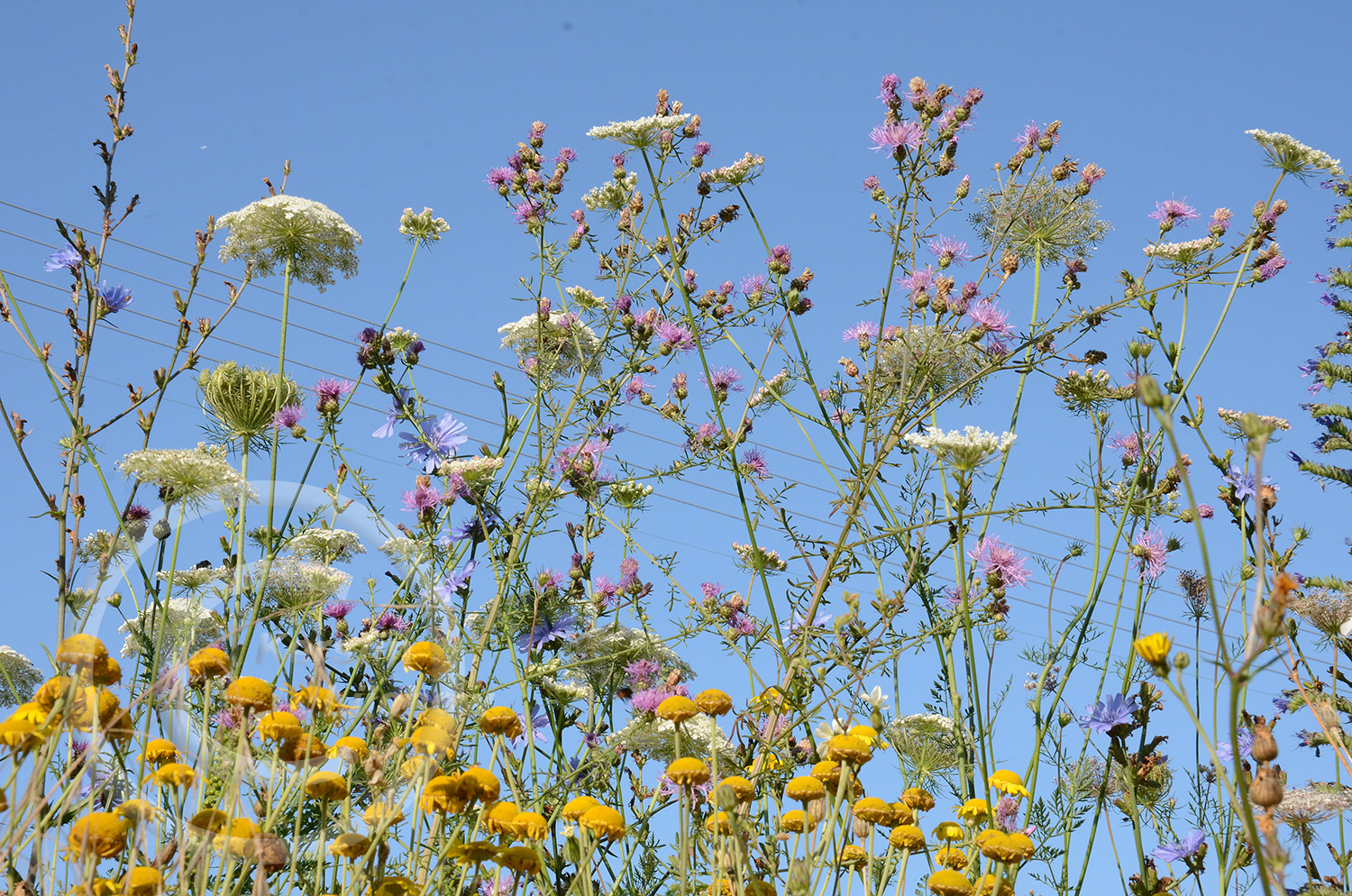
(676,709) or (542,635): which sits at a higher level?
(542,635)

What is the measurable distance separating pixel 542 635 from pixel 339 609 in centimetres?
69

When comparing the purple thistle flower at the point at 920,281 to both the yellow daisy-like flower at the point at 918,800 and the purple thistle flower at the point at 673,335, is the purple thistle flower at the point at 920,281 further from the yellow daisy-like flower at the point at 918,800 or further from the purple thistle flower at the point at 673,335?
the yellow daisy-like flower at the point at 918,800

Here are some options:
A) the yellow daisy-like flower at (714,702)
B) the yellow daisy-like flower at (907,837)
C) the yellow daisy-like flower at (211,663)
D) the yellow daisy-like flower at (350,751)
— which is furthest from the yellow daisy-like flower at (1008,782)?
the yellow daisy-like flower at (211,663)

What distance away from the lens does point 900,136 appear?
115 inches

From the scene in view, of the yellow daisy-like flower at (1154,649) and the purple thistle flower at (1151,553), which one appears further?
the purple thistle flower at (1151,553)

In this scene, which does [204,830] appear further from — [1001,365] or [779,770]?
[1001,365]

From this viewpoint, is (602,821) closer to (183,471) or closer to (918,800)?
(918,800)

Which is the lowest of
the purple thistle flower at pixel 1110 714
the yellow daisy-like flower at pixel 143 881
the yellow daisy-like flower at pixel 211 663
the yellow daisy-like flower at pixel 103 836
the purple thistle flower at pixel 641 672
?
the yellow daisy-like flower at pixel 143 881

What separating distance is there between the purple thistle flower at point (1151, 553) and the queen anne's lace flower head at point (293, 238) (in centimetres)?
251

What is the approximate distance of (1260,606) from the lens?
34.9 inches

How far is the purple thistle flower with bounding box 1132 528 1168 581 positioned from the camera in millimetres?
2846

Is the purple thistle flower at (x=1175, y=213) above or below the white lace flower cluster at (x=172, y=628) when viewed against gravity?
above

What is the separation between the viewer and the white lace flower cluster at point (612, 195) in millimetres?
3430

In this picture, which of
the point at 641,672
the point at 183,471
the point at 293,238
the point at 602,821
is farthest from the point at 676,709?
the point at 293,238
